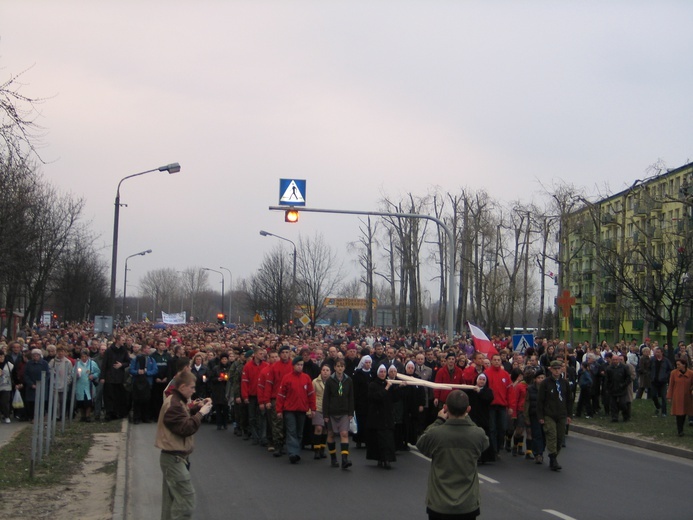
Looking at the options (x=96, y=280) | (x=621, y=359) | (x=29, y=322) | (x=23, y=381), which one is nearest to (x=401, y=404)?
(x=621, y=359)

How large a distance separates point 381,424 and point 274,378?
8.37 ft

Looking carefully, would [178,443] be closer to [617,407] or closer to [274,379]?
[274,379]

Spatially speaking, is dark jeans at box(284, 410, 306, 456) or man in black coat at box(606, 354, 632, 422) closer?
dark jeans at box(284, 410, 306, 456)

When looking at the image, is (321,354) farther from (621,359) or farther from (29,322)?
(29,322)

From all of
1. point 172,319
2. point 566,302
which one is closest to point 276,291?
point 172,319

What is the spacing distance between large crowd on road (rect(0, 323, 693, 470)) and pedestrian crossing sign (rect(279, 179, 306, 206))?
397 centimetres

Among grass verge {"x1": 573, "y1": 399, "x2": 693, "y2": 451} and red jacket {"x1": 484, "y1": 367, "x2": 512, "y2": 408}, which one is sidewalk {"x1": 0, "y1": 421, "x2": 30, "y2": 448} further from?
grass verge {"x1": 573, "y1": 399, "x2": 693, "y2": 451}

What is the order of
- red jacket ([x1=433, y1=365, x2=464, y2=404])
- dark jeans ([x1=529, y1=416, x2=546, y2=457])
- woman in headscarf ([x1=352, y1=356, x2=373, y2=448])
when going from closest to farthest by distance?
dark jeans ([x1=529, y1=416, x2=546, y2=457])
woman in headscarf ([x1=352, y1=356, x2=373, y2=448])
red jacket ([x1=433, y1=365, x2=464, y2=404])

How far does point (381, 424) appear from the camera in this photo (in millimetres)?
13812

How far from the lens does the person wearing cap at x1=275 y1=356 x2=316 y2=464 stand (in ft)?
46.9

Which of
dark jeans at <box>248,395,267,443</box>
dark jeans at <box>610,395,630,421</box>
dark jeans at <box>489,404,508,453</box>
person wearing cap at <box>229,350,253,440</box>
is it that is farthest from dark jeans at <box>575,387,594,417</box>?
dark jeans at <box>248,395,267,443</box>

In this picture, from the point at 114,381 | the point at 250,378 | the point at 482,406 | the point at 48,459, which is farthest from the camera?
the point at 114,381

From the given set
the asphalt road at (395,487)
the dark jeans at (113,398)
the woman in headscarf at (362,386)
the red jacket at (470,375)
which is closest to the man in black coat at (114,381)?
the dark jeans at (113,398)

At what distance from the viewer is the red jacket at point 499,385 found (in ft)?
49.6
